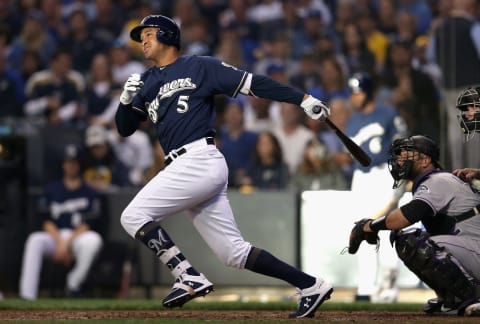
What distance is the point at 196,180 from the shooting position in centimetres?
693

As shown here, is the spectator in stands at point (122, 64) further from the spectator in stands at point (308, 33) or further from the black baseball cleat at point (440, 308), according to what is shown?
the black baseball cleat at point (440, 308)

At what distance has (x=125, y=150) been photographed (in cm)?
1358

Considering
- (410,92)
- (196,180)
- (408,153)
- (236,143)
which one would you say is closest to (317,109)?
(408,153)

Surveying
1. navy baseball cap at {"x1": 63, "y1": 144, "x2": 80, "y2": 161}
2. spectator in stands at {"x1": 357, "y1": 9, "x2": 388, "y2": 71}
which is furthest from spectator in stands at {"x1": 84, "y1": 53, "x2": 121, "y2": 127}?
spectator in stands at {"x1": 357, "y1": 9, "x2": 388, "y2": 71}

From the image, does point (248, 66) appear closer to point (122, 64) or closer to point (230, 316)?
point (122, 64)

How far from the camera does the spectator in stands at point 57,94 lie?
47.6ft

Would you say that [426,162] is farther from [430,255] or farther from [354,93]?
[354,93]

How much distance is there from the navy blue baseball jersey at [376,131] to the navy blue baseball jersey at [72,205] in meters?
3.34

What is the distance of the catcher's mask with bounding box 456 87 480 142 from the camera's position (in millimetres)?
7207

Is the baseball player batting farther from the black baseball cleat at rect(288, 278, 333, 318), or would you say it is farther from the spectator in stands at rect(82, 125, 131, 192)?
the spectator in stands at rect(82, 125, 131, 192)

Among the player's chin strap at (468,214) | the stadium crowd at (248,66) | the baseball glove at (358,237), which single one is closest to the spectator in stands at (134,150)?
the stadium crowd at (248,66)

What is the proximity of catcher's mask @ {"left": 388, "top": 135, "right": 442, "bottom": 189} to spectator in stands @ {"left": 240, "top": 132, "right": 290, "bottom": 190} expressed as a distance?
516 centimetres

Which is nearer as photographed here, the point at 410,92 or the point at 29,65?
the point at 410,92

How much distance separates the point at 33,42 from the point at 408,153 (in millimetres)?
9617
